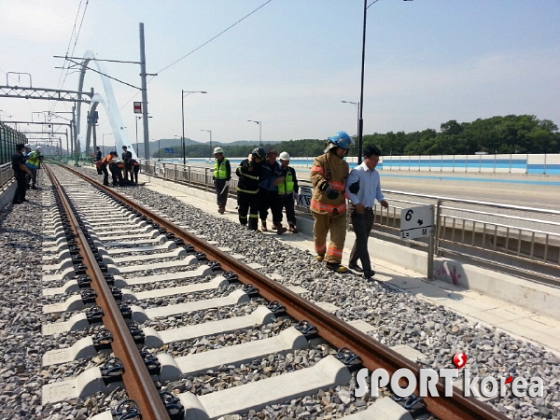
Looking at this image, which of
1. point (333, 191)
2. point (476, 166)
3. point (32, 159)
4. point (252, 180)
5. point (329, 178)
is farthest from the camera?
point (476, 166)

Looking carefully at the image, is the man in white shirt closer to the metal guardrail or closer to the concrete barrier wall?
the metal guardrail

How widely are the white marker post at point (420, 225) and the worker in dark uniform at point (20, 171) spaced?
1210cm

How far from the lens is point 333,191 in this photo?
20.1 feet

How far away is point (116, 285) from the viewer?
570 centimetres

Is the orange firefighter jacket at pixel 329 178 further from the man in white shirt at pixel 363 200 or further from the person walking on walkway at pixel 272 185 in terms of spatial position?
the person walking on walkway at pixel 272 185

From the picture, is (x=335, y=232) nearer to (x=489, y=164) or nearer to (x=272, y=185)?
(x=272, y=185)

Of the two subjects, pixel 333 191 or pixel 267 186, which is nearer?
pixel 333 191

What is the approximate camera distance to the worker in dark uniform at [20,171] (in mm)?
13829

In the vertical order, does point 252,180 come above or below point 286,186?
above

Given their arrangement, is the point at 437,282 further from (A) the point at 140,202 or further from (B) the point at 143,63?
(B) the point at 143,63

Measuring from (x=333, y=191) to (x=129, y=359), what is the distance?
3.53 metres

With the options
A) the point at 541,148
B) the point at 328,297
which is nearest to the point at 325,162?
the point at 328,297

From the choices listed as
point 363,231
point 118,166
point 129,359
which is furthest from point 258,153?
point 118,166

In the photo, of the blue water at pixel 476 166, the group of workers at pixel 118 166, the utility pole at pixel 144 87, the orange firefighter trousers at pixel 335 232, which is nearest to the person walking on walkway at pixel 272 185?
the orange firefighter trousers at pixel 335 232
